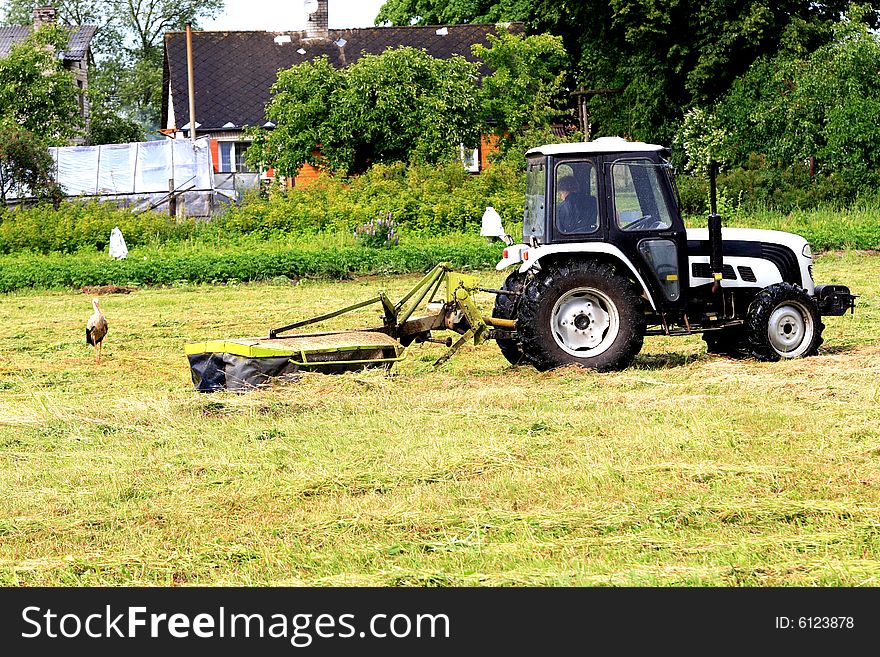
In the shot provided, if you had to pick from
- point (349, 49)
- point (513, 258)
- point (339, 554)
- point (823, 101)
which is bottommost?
point (339, 554)

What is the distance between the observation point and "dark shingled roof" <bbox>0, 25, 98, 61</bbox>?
55.9 meters

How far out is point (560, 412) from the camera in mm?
9289

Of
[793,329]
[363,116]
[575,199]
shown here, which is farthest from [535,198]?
[363,116]

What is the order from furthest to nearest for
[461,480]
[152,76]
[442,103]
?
1. [152,76]
2. [442,103]
3. [461,480]

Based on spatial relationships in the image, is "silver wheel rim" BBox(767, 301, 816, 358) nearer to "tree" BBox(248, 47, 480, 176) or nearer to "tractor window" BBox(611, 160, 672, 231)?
"tractor window" BBox(611, 160, 672, 231)

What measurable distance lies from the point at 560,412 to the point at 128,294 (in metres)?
13.9

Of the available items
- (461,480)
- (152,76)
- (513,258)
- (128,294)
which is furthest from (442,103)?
(152,76)

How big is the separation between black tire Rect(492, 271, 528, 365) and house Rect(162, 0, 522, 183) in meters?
30.5

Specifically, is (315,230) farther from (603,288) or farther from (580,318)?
(603,288)

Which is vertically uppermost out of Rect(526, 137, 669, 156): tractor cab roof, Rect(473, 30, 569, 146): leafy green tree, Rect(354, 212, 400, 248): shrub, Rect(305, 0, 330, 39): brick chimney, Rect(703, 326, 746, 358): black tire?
Rect(305, 0, 330, 39): brick chimney

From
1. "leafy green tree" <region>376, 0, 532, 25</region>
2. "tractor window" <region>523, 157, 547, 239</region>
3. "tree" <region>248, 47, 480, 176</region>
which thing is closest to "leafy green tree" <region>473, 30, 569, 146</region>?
"tree" <region>248, 47, 480, 176</region>

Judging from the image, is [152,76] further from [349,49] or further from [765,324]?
[765,324]

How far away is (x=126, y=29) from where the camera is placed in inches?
2798

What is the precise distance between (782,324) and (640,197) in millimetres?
1824
